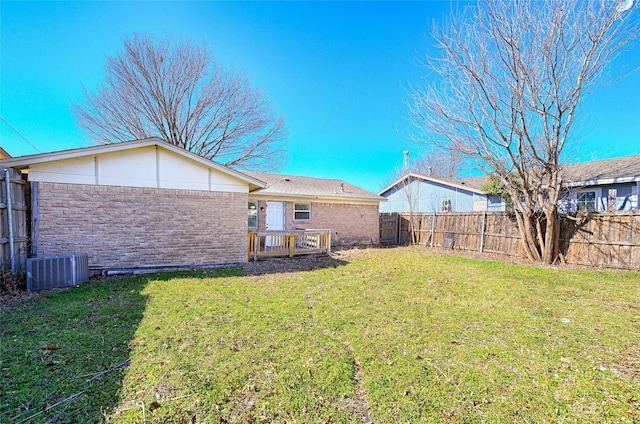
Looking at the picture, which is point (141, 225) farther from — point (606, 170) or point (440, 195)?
point (606, 170)

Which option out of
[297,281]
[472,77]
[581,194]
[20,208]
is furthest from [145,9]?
[581,194]

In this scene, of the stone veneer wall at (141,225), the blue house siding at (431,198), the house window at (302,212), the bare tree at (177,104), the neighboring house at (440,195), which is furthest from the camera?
the blue house siding at (431,198)

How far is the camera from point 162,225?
7.85 m

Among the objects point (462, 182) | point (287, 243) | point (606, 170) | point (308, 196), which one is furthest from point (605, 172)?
point (287, 243)

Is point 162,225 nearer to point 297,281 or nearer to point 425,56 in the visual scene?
point 297,281

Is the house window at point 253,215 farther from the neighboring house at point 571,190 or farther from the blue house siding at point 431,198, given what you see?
the neighboring house at point 571,190

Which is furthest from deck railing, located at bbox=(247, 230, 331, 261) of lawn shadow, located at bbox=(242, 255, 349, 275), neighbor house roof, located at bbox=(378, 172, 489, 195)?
neighbor house roof, located at bbox=(378, 172, 489, 195)

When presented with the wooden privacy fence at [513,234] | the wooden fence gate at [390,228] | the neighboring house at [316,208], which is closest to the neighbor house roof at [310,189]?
the neighboring house at [316,208]

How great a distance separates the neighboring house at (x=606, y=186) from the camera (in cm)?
1120

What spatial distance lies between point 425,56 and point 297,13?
15.5 ft

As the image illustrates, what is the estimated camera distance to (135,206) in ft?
24.6

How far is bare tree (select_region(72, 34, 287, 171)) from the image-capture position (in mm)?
13953

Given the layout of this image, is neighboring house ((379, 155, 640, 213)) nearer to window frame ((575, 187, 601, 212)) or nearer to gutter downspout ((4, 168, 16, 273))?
window frame ((575, 187, 601, 212))

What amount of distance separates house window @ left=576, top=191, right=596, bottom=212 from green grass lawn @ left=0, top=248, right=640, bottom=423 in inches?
352
